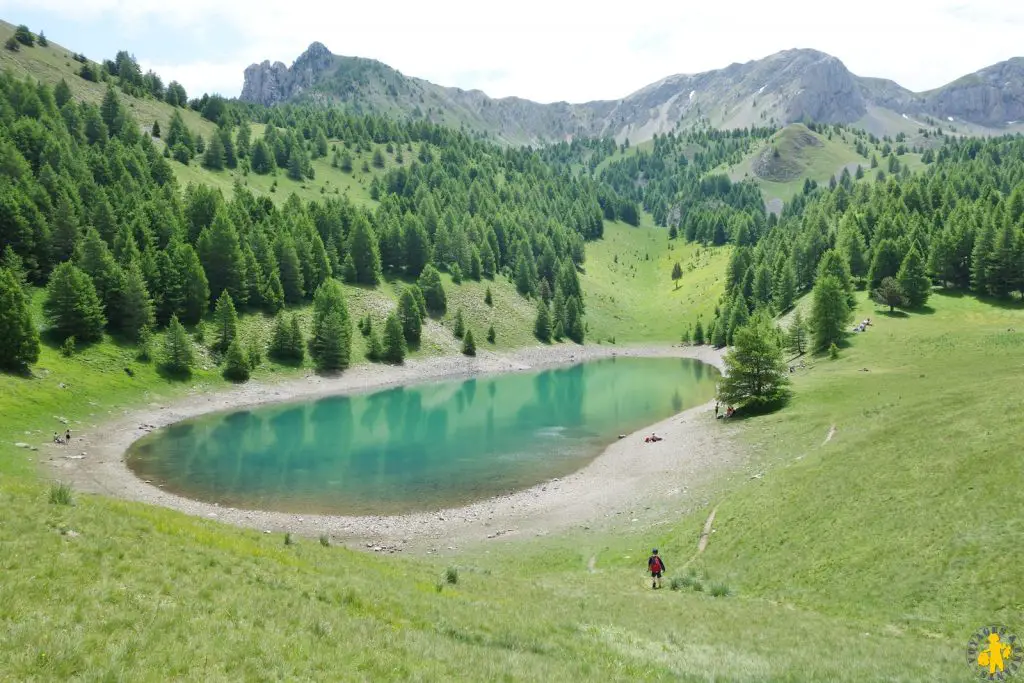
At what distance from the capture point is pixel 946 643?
18.4m

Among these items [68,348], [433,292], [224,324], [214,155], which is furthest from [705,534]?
[214,155]

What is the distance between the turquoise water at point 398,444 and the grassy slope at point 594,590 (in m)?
16.8

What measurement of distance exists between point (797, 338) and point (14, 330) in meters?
106

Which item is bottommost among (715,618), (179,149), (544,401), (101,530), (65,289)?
(544,401)

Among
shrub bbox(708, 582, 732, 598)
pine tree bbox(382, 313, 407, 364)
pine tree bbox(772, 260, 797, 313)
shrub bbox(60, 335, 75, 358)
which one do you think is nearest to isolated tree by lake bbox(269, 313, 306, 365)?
pine tree bbox(382, 313, 407, 364)

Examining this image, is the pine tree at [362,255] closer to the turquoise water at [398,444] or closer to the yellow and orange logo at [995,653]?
the turquoise water at [398,444]

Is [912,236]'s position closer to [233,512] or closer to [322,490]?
[322,490]

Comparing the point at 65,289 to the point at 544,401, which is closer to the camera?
the point at 65,289

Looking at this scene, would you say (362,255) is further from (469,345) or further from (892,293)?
(892,293)

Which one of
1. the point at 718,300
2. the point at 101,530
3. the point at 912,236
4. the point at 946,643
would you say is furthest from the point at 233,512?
the point at 718,300

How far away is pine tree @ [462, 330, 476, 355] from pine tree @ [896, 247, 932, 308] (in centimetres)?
8050

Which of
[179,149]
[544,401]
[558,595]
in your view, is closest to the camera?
[558,595]

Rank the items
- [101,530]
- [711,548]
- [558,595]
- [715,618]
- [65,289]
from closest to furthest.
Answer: [101,530] → [715,618] → [558,595] → [711,548] → [65,289]

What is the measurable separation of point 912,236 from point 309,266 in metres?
125
